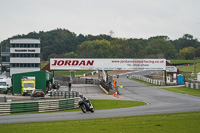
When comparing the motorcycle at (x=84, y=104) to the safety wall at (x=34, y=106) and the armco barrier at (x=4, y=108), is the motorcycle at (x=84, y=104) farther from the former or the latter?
the armco barrier at (x=4, y=108)

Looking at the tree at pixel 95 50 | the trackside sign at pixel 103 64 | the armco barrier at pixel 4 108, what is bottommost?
the armco barrier at pixel 4 108

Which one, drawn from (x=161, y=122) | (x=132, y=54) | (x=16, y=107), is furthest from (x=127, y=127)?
(x=132, y=54)

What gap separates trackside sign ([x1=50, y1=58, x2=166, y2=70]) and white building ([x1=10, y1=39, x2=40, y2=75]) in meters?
11.8

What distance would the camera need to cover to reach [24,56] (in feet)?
263

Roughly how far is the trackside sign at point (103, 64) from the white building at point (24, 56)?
466 inches

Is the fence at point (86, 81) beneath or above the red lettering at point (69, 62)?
beneath

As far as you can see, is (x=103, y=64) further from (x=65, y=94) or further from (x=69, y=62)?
(x=65, y=94)

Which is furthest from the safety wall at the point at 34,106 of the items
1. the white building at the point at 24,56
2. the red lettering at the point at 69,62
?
the white building at the point at 24,56

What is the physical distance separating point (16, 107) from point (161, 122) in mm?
13640

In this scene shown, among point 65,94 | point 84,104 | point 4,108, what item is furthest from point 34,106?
point 65,94

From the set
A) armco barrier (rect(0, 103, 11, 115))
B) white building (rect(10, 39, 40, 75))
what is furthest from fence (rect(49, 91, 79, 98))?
white building (rect(10, 39, 40, 75))

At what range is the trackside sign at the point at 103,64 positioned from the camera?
228 ft

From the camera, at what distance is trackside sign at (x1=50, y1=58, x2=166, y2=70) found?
6938 centimetres

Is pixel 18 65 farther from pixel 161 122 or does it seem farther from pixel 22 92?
pixel 161 122
